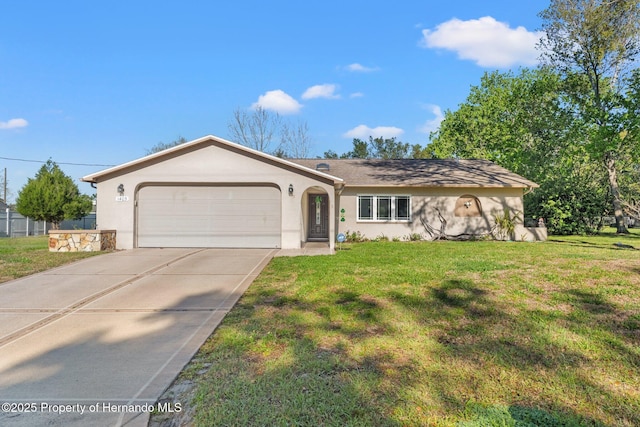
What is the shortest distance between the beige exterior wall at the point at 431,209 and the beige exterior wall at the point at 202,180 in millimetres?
3805

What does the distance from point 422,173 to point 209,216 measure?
1034 cm

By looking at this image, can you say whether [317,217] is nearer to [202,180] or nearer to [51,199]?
[202,180]

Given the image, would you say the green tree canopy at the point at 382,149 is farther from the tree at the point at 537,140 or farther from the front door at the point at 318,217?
the front door at the point at 318,217

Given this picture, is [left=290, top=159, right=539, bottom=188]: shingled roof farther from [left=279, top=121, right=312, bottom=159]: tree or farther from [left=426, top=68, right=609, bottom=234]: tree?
[left=279, top=121, right=312, bottom=159]: tree

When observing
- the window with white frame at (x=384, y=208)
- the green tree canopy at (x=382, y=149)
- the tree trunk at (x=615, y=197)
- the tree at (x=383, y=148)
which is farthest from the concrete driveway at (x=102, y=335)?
the tree at (x=383, y=148)

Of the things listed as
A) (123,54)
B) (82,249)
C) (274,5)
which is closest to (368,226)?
(274,5)

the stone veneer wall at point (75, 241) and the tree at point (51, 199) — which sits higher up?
the tree at point (51, 199)

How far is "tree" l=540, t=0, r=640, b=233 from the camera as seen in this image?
56.4ft

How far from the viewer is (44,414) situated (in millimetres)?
2670

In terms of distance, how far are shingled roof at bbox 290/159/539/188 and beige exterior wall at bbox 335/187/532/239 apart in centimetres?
37

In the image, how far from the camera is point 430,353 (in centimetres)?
370

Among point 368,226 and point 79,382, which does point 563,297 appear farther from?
point 368,226

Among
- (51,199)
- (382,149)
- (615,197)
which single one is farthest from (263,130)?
(382,149)

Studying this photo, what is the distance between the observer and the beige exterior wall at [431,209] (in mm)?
15719
